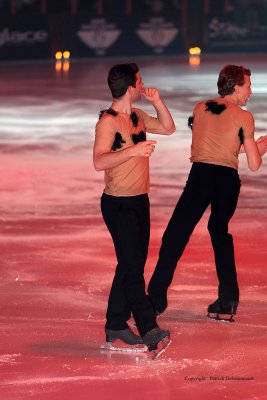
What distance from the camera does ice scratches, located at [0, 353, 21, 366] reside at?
6.86 metres

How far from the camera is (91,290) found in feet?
28.7

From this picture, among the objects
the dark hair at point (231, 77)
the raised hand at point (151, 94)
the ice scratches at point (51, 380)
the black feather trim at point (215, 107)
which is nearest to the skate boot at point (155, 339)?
the ice scratches at point (51, 380)

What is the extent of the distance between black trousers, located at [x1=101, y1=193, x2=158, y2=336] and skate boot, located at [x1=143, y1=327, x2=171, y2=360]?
0.03 meters

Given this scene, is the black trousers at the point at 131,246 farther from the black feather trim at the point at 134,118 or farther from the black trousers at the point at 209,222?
the black trousers at the point at 209,222

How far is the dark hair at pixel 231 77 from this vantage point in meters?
7.63

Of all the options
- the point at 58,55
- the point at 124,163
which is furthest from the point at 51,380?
the point at 58,55

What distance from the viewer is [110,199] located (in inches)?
277

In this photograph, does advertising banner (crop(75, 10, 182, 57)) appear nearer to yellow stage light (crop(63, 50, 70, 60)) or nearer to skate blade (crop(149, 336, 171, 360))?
yellow stage light (crop(63, 50, 70, 60))

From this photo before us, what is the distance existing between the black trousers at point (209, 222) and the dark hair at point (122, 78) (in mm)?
949

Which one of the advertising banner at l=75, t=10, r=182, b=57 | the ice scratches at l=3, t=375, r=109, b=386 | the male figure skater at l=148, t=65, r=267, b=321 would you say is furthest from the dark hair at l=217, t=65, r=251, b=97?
the advertising banner at l=75, t=10, r=182, b=57

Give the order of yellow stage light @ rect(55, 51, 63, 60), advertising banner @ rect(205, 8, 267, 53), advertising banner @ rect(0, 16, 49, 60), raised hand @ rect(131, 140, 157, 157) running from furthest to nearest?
advertising banner @ rect(205, 8, 267, 53) → yellow stage light @ rect(55, 51, 63, 60) → advertising banner @ rect(0, 16, 49, 60) → raised hand @ rect(131, 140, 157, 157)

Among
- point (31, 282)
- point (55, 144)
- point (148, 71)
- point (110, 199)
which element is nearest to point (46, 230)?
point (31, 282)

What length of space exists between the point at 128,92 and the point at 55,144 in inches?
430

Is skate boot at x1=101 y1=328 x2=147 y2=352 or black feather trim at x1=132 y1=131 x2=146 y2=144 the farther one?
skate boot at x1=101 y1=328 x2=147 y2=352
